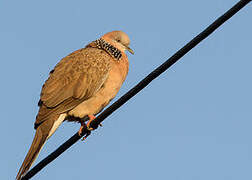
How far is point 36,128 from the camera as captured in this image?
6.60m

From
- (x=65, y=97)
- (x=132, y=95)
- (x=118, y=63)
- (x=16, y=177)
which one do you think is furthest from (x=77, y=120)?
(x=132, y=95)

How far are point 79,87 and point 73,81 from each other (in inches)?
7.0

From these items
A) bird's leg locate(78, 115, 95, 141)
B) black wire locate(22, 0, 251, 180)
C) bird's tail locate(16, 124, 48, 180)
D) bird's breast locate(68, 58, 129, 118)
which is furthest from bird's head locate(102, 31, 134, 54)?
black wire locate(22, 0, 251, 180)

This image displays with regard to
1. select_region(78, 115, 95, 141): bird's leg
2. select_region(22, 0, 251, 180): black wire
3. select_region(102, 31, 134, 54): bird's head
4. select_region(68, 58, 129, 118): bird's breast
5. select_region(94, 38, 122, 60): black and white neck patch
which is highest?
select_region(102, 31, 134, 54): bird's head

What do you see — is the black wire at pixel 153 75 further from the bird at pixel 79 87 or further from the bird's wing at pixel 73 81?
the bird's wing at pixel 73 81

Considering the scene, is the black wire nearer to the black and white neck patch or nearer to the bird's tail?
the bird's tail

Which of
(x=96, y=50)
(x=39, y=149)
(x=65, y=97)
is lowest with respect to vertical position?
(x=39, y=149)

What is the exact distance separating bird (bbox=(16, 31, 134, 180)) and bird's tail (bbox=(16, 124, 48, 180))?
0.02 meters

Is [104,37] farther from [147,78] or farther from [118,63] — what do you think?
[147,78]

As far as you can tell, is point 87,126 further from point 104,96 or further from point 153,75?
point 153,75

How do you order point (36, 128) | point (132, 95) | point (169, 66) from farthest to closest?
point (36, 128) → point (132, 95) → point (169, 66)

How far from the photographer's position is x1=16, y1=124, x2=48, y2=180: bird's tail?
5691 millimetres

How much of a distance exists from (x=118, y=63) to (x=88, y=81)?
715 mm

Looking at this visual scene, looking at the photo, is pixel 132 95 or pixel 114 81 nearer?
pixel 132 95
